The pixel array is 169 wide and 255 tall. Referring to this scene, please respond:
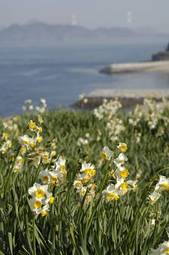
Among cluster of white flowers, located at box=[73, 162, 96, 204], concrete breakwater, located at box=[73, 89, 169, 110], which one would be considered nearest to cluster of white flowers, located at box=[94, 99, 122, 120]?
cluster of white flowers, located at box=[73, 162, 96, 204]

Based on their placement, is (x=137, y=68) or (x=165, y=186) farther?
(x=137, y=68)

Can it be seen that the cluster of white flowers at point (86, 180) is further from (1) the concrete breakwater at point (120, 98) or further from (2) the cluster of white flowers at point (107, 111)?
(1) the concrete breakwater at point (120, 98)

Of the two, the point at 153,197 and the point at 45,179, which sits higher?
the point at 45,179

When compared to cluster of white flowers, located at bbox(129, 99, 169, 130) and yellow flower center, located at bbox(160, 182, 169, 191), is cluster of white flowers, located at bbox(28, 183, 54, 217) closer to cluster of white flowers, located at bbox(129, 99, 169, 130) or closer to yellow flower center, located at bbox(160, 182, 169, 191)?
yellow flower center, located at bbox(160, 182, 169, 191)

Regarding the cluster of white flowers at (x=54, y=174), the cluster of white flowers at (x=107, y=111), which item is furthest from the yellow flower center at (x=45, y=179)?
the cluster of white flowers at (x=107, y=111)

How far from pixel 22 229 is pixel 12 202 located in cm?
50

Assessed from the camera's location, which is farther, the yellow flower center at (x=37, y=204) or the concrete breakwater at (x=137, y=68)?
the concrete breakwater at (x=137, y=68)

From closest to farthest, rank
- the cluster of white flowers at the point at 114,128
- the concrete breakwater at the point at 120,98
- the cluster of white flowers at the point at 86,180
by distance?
1. the cluster of white flowers at the point at 86,180
2. the cluster of white flowers at the point at 114,128
3. the concrete breakwater at the point at 120,98

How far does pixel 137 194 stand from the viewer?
512 cm

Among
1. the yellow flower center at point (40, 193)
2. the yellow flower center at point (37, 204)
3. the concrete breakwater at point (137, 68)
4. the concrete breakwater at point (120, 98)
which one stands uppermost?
the yellow flower center at point (40, 193)

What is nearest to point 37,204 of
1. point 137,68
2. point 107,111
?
point 107,111

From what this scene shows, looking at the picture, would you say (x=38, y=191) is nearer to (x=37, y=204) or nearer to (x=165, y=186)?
(x=37, y=204)

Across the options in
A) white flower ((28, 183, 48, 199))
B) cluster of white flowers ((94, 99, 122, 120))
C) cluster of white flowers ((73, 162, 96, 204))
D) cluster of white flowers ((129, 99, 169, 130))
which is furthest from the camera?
cluster of white flowers ((94, 99, 122, 120))

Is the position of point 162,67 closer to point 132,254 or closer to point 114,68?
point 114,68
